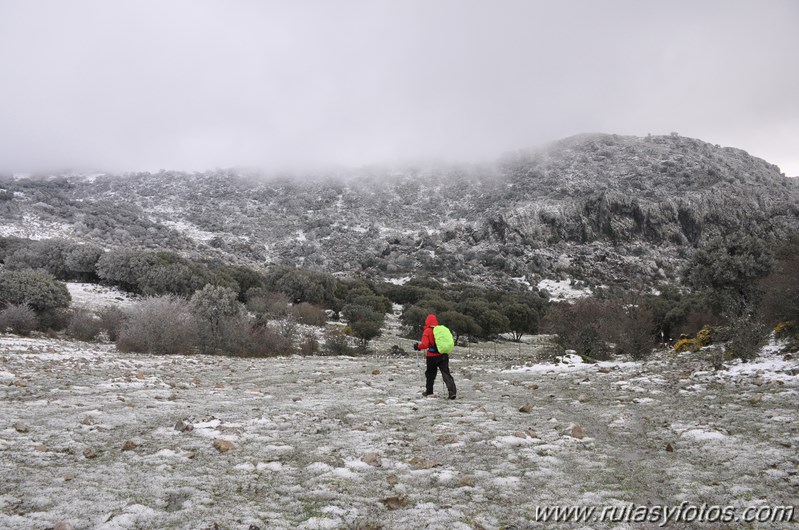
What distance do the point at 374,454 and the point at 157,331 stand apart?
21838 mm

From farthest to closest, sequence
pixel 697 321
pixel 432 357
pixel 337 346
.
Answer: pixel 337 346 < pixel 697 321 < pixel 432 357

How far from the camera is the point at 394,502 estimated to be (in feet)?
12.1

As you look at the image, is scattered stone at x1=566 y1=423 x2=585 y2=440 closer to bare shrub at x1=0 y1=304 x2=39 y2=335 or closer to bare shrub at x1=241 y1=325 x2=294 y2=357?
bare shrub at x1=241 y1=325 x2=294 y2=357

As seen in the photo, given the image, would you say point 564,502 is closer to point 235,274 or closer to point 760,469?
point 760,469

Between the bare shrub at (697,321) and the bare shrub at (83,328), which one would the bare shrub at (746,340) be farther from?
the bare shrub at (83,328)

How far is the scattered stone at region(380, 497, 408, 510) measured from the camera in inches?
143

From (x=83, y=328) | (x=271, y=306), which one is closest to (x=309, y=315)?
(x=271, y=306)

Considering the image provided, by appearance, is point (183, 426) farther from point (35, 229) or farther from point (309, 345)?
point (35, 229)

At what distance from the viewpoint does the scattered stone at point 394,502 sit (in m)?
3.64

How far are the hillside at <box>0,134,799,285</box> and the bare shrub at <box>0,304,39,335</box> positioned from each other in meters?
59.5

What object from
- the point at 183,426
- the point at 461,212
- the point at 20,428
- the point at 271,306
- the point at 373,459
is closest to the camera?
the point at 373,459

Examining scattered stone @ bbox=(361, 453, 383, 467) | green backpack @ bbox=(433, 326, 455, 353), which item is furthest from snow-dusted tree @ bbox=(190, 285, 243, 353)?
scattered stone @ bbox=(361, 453, 383, 467)

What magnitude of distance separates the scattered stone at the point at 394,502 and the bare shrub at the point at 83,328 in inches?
1093

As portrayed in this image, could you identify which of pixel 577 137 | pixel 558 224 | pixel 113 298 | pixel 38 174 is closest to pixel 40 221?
pixel 113 298
